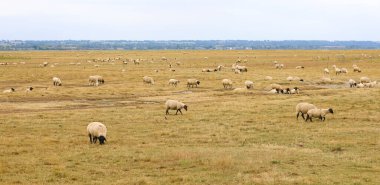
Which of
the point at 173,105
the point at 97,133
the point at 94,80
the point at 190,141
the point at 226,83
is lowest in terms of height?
the point at 94,80

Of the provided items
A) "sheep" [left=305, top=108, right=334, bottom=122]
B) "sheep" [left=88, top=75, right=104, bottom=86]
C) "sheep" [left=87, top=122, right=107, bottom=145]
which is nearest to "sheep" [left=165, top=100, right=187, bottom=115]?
"sheep" [left=305, top=108, right=334, bottom=122]

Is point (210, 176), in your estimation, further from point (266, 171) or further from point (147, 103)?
point (147, 103)

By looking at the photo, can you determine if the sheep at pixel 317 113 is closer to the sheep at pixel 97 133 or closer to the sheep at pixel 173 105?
the sheep at pixel 173 105

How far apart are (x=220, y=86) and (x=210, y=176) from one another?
1422 inches

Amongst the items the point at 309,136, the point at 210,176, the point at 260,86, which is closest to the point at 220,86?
the point at 260,86

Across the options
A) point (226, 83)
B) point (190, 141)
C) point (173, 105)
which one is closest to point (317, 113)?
point (173, 105)

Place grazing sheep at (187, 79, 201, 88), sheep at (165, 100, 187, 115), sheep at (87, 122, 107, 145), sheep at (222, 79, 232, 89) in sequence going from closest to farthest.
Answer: sheep at (87, 122, 107, 145)
sheep at (165, 100, 187, 115)
sheep at (222, 79, 232, 89)
grazing sheep at (187, 79, 201, 88)

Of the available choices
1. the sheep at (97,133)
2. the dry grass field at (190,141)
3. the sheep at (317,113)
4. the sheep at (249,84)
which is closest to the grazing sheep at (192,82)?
the sheep at (249,84)

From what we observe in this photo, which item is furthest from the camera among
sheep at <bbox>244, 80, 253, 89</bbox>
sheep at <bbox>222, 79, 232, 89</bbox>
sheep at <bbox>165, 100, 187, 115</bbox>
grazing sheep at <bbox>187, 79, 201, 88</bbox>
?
grazing sheep at <bbox>187, 79, 201, 88</bbox>

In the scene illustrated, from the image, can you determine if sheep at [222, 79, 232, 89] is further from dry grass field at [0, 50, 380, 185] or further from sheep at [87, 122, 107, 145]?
sheep at [87, 122, 107, 145]

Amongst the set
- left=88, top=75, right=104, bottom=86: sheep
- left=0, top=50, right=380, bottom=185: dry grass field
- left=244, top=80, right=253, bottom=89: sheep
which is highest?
left=0, top=50, right=380, bottom=185: dry grass field

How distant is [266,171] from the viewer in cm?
1766

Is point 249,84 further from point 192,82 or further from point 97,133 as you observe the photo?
point 97,133

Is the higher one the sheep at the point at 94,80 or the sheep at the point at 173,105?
the sheep at the point at 173,105
